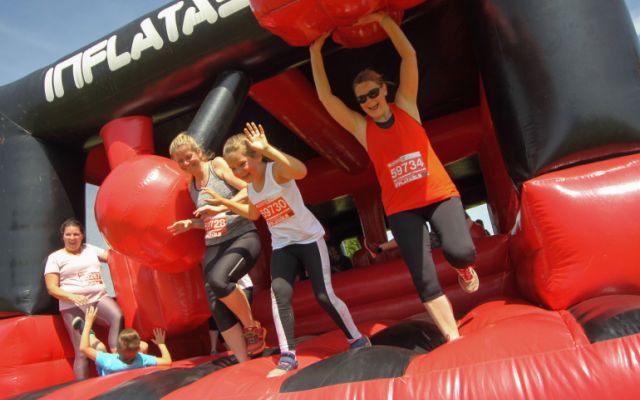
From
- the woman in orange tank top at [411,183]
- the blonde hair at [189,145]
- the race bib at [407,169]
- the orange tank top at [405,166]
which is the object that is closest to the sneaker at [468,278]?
the woman in orange tank top at [411,183]

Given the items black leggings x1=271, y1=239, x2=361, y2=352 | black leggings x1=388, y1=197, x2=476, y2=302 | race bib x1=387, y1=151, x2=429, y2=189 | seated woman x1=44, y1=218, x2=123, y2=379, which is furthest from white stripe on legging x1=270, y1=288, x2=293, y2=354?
seated woman x1=44, y1=218, x2=123, y2=379

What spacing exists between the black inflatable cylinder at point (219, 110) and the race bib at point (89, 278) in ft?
3.77

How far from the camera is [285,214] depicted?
1.92 m

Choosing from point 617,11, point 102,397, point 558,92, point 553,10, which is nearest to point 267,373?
point 102,397

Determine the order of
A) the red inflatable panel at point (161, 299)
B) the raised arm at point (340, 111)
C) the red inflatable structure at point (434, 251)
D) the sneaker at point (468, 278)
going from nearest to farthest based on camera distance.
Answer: the red inflatable structure at point (434, 251)
the sneaker at point (468, 278)
the raised arm at point (340, 111)
the red inflatable panel at point (161, 299)

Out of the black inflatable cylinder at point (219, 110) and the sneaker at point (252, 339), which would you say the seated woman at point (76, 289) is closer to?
the sneaker at point (252, 339)

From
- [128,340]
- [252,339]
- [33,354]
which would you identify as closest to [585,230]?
[252,339]

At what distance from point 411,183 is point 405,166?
72 mm

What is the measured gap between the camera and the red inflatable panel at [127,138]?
9.05ft

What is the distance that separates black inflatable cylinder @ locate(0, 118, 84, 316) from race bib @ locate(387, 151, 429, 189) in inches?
88.6

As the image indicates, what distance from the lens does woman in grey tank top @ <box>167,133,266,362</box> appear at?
2084 mm

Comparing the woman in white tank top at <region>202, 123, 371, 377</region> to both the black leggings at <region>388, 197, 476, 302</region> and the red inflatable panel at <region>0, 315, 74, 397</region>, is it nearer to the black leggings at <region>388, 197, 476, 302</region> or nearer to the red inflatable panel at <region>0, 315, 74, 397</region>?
the black leggings at <region>388, 197, 476, 302</region>

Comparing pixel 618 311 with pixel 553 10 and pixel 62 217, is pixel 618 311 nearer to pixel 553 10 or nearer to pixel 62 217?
pixel 553 10

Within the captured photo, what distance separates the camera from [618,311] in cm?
139
